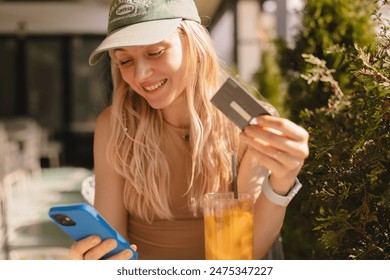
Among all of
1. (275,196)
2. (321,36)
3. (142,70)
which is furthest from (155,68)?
(321,36)

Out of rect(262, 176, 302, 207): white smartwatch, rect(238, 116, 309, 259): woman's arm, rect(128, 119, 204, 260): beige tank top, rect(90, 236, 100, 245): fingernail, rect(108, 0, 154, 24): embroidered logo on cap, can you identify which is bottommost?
rect(128, 119, 204, 260): beige tank top

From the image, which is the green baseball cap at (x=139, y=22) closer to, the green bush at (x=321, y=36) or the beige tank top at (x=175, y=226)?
the beige tank top at (x=175, y=226)

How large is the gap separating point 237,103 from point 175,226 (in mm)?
651

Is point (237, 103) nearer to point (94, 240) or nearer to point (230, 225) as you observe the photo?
point (230, 225)

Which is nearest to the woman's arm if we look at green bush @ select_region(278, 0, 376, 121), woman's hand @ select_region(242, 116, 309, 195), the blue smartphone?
woman's hand @ select_region(242, 116, 309, 195)

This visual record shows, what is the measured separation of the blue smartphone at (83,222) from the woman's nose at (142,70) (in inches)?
15.8

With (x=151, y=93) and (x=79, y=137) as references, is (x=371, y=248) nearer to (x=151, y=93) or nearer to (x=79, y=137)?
(x=151, y=93)

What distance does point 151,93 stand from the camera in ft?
4.53

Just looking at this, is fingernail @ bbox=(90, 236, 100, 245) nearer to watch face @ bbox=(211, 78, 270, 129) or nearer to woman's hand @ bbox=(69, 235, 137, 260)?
woman's hand @ bbox=(69, 235, 137, 260)

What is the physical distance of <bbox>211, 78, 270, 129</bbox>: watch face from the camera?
98cm

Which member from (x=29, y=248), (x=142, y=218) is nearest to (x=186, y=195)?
(x=142, y=218)

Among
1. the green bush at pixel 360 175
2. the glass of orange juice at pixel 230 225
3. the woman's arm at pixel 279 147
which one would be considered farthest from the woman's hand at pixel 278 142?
the green bush at pixel 360 175
